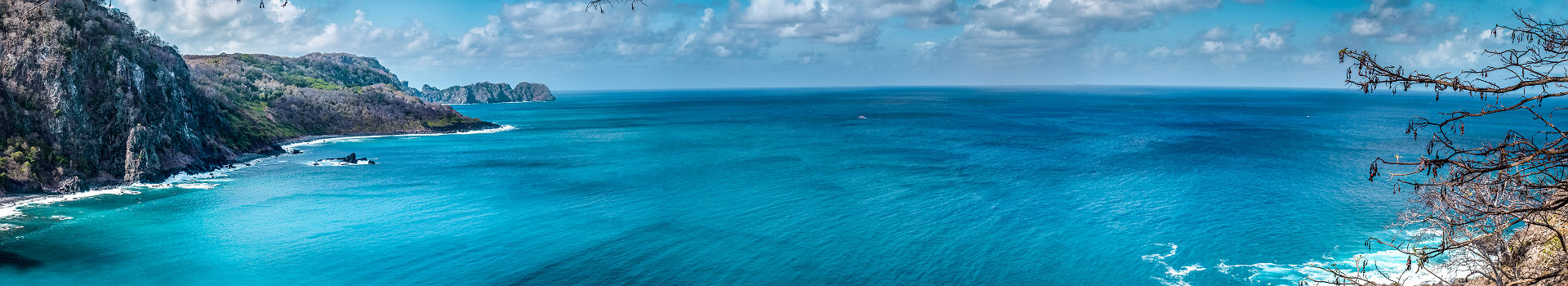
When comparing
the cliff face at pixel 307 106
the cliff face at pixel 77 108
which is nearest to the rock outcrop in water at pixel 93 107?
the cliff face at pixel 77 108

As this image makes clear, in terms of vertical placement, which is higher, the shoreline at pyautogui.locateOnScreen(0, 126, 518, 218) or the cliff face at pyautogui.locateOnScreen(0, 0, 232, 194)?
the cliff face at pyautogui.locateOnScreen(0, 0, 232, 194)

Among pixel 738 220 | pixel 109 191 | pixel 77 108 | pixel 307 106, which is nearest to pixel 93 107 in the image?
pixel 77 108

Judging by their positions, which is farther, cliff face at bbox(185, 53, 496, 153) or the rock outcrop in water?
cliff face at bbox(185, 53, 496, 153)

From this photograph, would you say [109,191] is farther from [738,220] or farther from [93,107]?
[738,220]

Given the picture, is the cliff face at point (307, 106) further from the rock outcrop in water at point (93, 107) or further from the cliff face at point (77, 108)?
the cliff face at point (77, 108)

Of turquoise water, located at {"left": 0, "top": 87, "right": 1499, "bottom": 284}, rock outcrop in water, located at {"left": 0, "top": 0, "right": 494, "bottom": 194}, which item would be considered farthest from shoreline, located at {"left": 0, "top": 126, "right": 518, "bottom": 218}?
turquoise water, located at {"left": 0, "top": 87, "right": 1499, "bottom": 284}

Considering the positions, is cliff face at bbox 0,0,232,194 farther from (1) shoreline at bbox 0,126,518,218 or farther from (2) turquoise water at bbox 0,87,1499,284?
(2) turquoise water at bbox 0,87,1499,284
